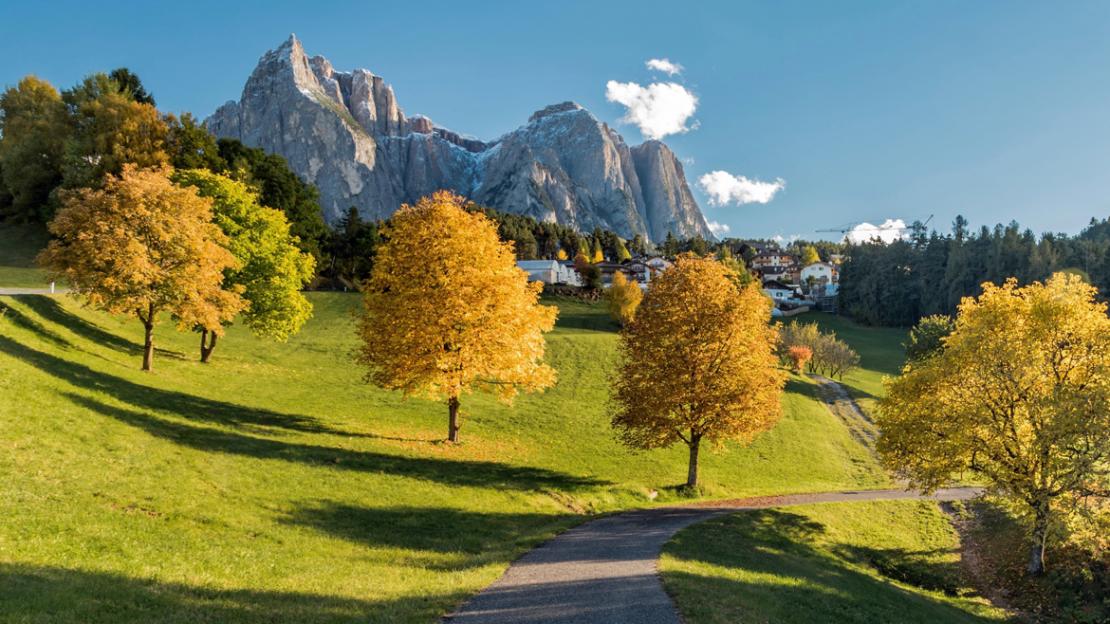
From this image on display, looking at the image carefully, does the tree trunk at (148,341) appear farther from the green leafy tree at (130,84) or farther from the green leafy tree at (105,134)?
the green leafy tree at (130,84)

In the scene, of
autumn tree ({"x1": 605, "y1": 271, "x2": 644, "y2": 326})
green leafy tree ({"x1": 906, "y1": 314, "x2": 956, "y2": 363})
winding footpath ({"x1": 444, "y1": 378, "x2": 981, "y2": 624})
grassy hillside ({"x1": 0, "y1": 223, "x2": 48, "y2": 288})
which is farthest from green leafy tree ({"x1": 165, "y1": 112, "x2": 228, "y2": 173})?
green leafy tree ({"x1": 906, "y1": 314, "x2": 956, "y2": 363})

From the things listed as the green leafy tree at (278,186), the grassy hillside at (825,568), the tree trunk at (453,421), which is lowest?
the grassy hillside at (825,568)

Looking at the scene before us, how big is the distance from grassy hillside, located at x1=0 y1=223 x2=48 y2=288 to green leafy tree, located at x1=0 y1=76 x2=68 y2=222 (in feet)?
6.58

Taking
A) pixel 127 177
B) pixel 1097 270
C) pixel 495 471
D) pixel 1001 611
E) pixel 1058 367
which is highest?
pixel 1097 270

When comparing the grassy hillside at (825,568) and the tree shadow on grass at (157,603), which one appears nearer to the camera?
the tree shadow on grass at (157,603)

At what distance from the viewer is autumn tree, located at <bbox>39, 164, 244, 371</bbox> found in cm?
3141

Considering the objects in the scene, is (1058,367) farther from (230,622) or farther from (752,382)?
(230,622)

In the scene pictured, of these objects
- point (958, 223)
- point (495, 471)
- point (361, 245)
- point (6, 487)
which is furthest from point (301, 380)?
point (958, 223)

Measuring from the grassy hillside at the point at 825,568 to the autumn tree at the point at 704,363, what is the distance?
5.82 meters

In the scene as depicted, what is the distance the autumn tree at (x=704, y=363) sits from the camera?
1264 inches

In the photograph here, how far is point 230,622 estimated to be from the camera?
10.9 meters

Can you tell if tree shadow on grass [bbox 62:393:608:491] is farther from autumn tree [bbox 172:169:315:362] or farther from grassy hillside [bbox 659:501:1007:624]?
autumn tree [bbox 172:169:315:362]

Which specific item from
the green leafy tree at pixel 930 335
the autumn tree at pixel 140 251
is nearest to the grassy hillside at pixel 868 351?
the green leafy tree at pixel 930 335

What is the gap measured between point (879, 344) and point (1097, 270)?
63.0m
